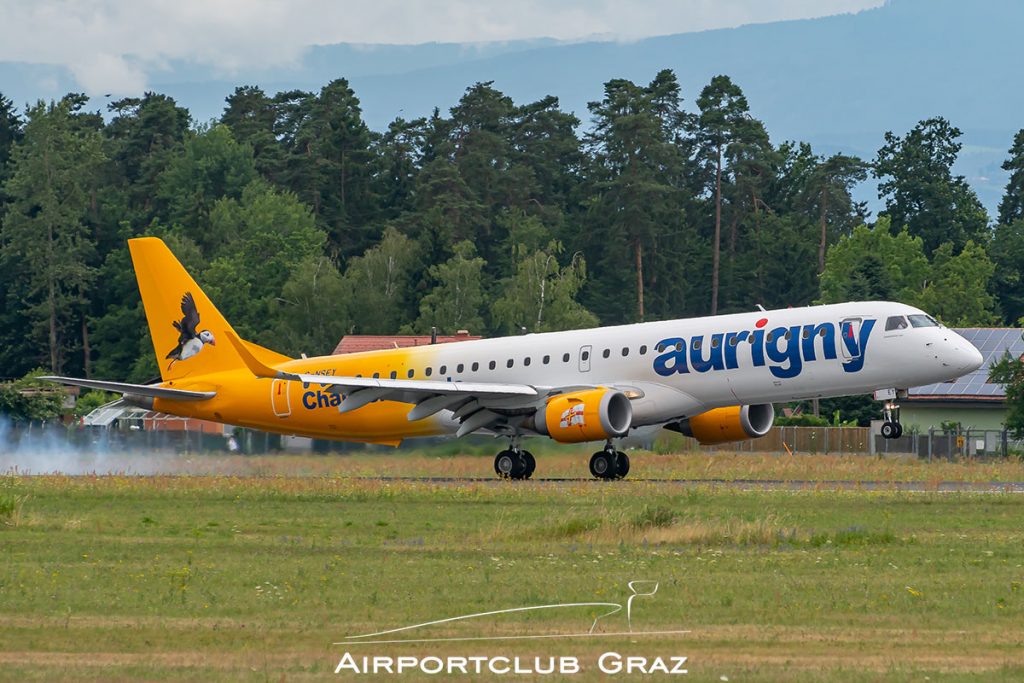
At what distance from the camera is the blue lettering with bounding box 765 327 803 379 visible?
4012cm

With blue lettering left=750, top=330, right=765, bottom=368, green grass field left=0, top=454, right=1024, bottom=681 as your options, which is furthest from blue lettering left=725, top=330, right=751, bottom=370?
green grass field left=0, top=454, right=1024, bottom=681

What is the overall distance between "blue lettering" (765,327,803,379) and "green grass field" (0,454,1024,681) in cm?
476

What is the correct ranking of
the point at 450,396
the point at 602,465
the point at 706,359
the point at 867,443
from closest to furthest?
the point at 706,359 → the point at 450,396 → the point at 602,465 → the point at 867,443

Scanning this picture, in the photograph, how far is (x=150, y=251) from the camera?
49000 mm

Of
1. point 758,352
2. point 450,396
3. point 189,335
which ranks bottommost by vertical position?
point 450,396

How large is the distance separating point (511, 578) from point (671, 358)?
21134 mm

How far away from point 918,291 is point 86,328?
56.5 meters

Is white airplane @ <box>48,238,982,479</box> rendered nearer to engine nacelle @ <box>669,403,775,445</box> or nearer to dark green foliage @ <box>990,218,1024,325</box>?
engine nacelle @ <box>669,403,775,445</box>

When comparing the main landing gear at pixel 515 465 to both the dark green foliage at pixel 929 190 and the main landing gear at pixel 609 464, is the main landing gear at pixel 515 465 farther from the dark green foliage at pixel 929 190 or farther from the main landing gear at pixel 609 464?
the dark green foliage at pixel 929 190

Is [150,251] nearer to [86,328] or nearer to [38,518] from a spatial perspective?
[38,518]

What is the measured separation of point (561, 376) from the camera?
4384 centimetres

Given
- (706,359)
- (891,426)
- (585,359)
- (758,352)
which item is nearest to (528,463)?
(585,359)

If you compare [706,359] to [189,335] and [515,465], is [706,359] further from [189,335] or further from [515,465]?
[189,335]

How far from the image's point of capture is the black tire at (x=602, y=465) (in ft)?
141
